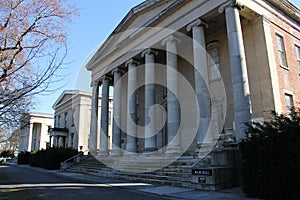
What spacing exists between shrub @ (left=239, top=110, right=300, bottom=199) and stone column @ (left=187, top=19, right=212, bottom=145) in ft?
14.7

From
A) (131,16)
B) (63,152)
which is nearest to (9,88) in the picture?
(131,16)

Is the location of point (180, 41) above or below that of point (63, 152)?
above

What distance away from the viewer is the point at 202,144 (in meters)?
12.9

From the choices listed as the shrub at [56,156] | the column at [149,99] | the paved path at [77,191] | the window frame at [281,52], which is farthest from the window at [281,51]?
the shrub at [56,156]

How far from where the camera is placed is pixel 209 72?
17.2m

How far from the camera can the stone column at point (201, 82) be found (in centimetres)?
1316

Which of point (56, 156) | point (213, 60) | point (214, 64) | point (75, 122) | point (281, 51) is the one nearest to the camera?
point (281, 51)

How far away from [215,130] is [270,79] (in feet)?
15.3

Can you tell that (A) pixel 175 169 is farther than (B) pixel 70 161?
No

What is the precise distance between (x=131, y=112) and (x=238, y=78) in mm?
10140

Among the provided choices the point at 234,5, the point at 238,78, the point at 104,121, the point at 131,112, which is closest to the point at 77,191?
the point at 238,78

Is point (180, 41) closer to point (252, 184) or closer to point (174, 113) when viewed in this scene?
point (174, 113)

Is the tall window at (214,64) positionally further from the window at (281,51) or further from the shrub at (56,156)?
the shrub at (56,156)

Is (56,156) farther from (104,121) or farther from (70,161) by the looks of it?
(104,121)
